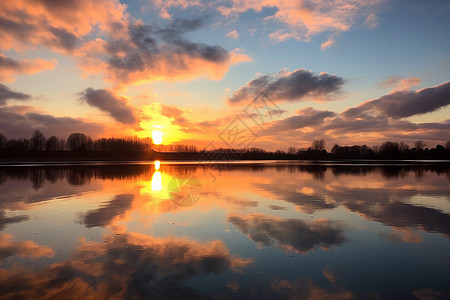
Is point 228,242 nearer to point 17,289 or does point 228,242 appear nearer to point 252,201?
point 17,289

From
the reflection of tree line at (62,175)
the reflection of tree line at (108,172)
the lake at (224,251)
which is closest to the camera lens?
the lake at (224,251)

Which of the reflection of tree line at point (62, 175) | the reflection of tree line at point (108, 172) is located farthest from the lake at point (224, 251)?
the reflection of tree line at point (108, 172)

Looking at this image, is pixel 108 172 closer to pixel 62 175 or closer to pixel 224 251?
pixel 62 175

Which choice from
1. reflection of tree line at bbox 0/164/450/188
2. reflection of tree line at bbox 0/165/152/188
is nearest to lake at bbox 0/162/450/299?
reflection of tree line at bbox 0/165/152/188

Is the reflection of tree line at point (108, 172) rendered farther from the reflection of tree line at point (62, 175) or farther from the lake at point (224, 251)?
the lake at point (224, 251)

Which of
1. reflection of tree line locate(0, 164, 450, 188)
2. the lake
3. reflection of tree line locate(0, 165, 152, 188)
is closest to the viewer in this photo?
the lake

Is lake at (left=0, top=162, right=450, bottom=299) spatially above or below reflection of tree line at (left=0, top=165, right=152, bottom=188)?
below

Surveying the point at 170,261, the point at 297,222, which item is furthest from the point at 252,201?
the point at 170,261

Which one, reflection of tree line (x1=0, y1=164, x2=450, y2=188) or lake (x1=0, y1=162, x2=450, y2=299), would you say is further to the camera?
reflection of tree line (x1=0, y1=164, x2=450, y2=188)

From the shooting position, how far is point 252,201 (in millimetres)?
15281

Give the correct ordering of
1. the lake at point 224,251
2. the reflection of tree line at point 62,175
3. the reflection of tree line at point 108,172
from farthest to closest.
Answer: the reflection of tree line at point 108,172 → the reflection of tree line at point 62,175 → the lake at point 224,251

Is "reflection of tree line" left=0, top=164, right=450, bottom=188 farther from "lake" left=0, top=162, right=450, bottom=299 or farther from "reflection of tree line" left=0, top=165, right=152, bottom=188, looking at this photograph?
"lake" left=0, top=162, right=450, bottom=299

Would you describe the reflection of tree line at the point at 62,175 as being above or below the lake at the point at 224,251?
above

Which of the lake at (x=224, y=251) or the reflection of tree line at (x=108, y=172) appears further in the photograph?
the reflection of tree line at (x=108, y=172)
